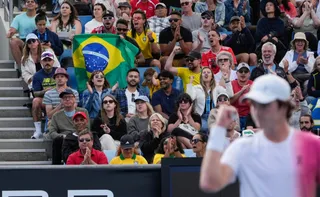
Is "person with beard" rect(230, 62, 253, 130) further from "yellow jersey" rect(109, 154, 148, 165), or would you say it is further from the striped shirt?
"yellow jersey" rect(109, 154, 148, 165)

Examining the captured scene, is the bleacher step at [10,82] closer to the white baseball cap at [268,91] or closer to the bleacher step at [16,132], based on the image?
the bleacher step at [16,132]

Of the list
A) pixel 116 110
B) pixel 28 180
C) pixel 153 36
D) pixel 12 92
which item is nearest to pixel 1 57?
pixel 12 92

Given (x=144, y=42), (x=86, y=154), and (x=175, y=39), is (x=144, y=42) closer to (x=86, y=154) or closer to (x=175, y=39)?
(x=175, y=39)

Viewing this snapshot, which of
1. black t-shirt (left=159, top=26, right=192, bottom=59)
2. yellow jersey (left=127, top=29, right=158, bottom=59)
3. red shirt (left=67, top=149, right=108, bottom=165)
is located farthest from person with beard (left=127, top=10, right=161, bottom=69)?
red shirt (left=67, top=149, right=108, bottom=165)

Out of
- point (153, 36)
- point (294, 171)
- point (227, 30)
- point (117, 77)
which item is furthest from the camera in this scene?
point (227, 30)

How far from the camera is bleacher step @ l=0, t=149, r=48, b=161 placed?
14.3 metres

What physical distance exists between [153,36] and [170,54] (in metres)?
0.46

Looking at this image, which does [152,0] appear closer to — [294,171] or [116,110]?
[116,110]

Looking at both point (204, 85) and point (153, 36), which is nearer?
point (204, 85)

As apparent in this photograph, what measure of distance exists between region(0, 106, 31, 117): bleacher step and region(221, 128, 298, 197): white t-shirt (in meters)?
10.2

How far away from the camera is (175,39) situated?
15844 millimetres

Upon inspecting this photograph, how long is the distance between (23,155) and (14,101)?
1.49 meters

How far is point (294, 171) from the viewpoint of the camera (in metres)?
5.54

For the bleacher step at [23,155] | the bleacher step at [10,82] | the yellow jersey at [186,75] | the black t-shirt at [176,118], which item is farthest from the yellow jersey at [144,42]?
the bleacher step at [23,155]
